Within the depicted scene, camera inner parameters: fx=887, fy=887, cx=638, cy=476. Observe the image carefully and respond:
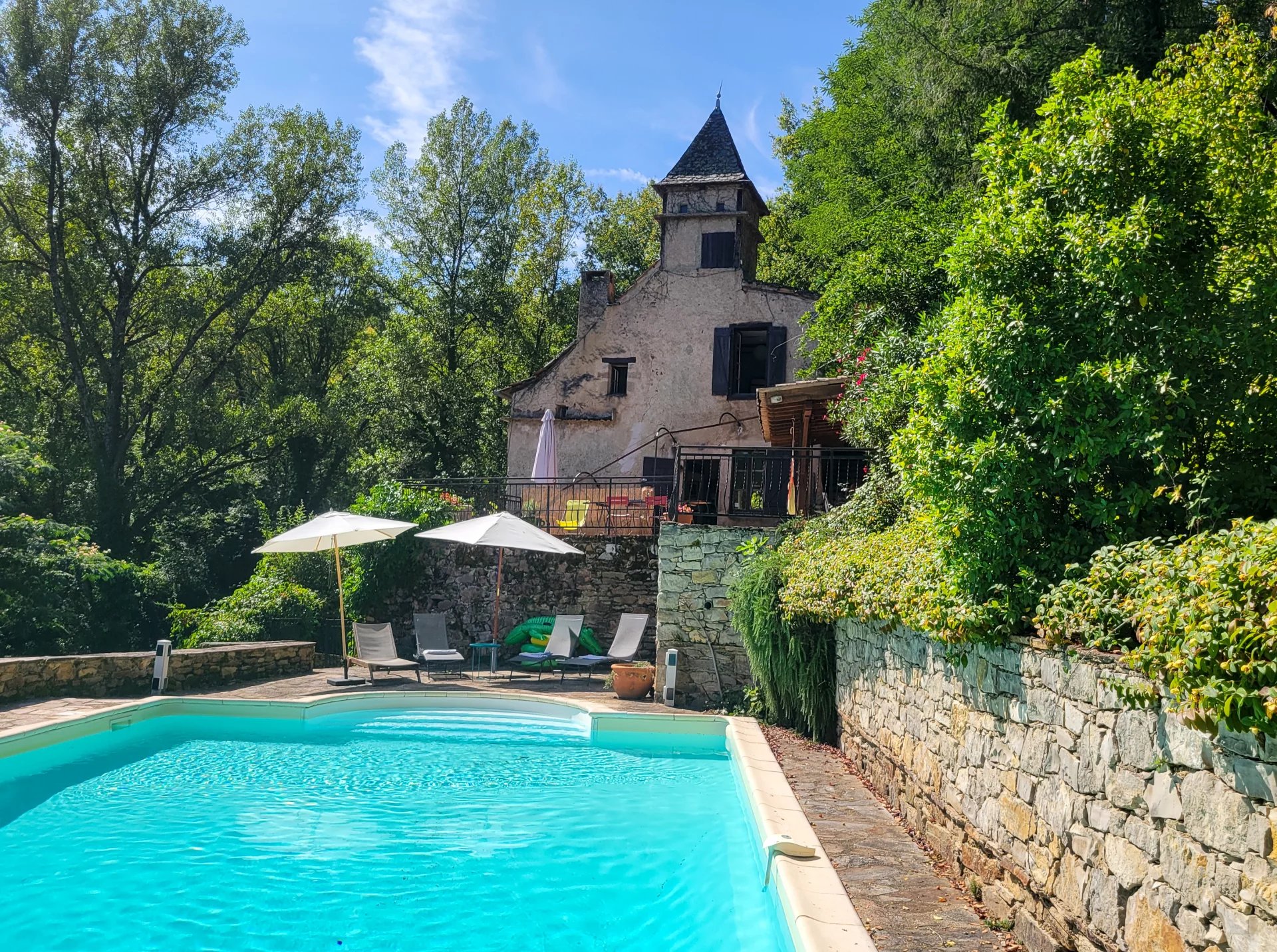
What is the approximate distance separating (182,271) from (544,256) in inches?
430

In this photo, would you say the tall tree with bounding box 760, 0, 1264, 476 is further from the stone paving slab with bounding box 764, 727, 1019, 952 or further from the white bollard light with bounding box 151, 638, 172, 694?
the white bollard light with bounding box 151, 638, 172, 694

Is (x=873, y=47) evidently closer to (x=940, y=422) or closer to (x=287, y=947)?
(x=940, y=422)

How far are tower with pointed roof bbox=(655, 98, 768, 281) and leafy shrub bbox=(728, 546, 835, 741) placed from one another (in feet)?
41.0

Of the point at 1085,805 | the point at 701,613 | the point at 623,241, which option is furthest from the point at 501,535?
the point at 623,241

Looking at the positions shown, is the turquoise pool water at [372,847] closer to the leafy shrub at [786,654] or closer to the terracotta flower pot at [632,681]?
the leafy shrub at [786,654]

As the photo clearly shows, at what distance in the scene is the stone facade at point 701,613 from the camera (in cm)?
1111

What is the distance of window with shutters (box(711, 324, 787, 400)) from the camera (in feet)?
65.9

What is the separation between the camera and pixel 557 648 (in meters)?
13.9

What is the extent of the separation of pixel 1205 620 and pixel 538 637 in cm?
1310

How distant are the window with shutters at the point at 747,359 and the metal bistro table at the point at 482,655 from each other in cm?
842

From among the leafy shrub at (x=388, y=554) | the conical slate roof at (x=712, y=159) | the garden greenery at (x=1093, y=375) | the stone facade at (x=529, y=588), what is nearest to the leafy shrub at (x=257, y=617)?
the leafy shrub at (x=388, y=554)

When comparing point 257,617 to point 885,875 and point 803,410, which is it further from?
point 885,875

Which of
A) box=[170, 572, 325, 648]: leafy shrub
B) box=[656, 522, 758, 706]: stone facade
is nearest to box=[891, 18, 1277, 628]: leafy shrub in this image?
box=[656, 522, 758, 706]: stone facade

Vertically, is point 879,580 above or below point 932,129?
below
